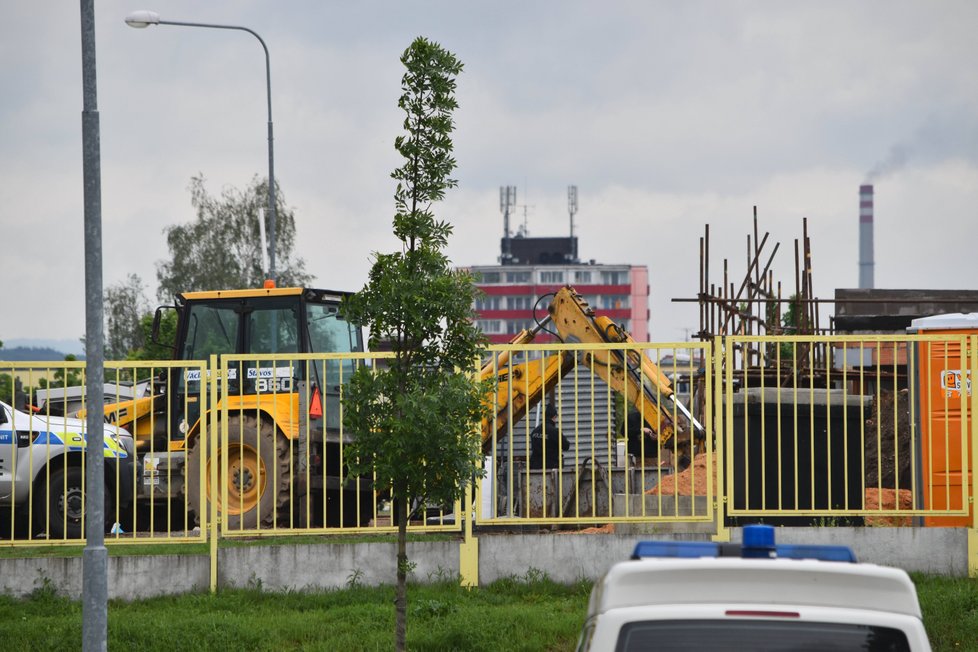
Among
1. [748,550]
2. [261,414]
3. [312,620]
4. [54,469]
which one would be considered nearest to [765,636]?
[748,550]

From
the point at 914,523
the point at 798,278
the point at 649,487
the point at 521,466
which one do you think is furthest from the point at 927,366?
the point at 798,278

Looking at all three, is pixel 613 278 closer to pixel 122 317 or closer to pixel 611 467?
pixel 122 317

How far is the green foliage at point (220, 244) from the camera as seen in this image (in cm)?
5406

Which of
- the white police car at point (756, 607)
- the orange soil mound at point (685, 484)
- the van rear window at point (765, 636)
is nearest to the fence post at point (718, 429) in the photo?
the orange soil mound at point (685, 484)

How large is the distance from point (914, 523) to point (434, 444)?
532 centimetres

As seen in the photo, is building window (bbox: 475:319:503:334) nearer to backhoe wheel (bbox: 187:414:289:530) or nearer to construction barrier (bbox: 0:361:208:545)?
construction barrier (bbox: 0:361:208:545)

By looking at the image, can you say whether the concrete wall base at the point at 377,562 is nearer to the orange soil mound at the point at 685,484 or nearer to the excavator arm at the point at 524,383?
the orange soil mound at the point at 685,484

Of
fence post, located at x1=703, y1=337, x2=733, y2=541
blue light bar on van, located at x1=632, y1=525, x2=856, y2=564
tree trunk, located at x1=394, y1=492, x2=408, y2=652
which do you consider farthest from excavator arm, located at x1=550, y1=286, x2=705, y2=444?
blue light bar on van, located at x1=632, y1=525, x2=856, y2=564

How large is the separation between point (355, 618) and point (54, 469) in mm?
4211

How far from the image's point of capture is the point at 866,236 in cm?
A: 13700

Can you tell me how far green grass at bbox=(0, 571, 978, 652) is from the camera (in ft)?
33.3

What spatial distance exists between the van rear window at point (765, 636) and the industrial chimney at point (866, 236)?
13421cm

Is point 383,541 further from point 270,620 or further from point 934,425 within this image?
point 934,425

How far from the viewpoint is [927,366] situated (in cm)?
1207
